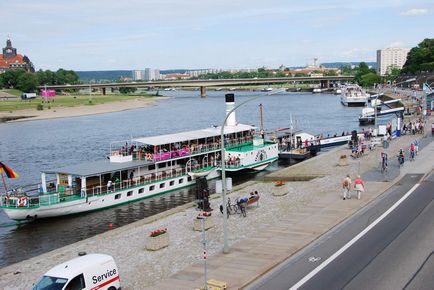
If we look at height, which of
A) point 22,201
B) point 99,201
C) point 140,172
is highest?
point 140,172

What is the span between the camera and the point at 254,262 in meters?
21.8

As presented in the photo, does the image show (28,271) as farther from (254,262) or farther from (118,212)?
(118,212)

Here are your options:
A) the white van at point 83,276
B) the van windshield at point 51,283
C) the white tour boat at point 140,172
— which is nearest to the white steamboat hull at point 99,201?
the white tour boat at point 140,172

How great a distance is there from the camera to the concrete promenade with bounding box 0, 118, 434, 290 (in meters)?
21.4

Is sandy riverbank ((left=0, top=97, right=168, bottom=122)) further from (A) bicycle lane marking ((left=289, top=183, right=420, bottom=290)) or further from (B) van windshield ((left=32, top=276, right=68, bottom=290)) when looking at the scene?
(B) van windshield ((left=32, top=276, right=68, bottom=290))

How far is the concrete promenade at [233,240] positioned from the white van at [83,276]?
1668 mm

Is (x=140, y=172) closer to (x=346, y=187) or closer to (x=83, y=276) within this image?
(x=346, y=187)

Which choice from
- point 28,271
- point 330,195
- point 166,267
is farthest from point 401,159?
point 28,271

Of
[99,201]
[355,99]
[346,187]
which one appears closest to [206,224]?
[346,187]

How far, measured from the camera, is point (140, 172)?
157 ft

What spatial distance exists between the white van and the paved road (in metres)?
5.15

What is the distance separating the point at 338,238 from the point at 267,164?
117 ft

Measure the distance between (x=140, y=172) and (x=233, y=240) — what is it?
23114mm

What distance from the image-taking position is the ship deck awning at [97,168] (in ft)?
139
